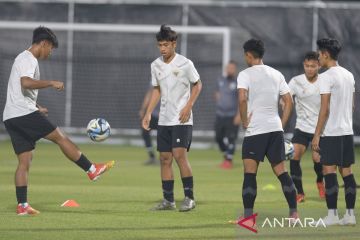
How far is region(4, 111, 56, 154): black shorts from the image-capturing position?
40.8ft

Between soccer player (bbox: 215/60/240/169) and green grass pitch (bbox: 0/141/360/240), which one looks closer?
green grass pitch (bbox: 0/141/360/240)

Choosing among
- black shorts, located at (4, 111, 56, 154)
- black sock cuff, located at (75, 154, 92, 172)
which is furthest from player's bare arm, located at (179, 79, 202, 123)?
black shorts, located at (4, 111, 56, 154)

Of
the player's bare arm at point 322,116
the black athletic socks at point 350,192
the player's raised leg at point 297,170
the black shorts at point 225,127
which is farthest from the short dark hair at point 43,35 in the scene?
the black shorts at point 225,127

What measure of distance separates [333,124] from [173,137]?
2273 millimetres

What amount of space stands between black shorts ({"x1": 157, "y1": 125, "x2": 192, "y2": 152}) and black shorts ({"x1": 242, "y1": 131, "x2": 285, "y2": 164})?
158 cm

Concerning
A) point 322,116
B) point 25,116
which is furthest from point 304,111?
point 25,116

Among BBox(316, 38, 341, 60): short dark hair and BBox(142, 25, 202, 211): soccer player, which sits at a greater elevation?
BBox(316, 38, 341, 60): short dark hair

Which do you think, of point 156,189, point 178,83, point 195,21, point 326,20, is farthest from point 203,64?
point 178,83

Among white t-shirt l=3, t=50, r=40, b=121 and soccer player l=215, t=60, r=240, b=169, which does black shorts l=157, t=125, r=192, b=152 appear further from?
soccer player l=215, t=60, r=240, b=169

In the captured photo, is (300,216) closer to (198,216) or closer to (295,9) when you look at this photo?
(198,216)

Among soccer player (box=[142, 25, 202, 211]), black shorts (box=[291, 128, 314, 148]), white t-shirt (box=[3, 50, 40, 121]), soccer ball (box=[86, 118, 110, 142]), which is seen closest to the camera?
white t-shirt (box=[3, 50, 40, 121])

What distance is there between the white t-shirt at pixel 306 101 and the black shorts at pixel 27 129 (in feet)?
12.5

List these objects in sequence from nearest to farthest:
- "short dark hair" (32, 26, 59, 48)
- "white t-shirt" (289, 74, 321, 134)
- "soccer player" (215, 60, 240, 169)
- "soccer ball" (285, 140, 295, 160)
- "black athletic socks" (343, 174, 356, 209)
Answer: "black athletic socks" (343, 174, 356, 209), "short dark hair" (32, 26, 59, 48), "soccer ball" (285, 140, 295, 160), "white t-shirt" (289, 74, 321, 134), "soccer player" (215, 60, 240, 169)

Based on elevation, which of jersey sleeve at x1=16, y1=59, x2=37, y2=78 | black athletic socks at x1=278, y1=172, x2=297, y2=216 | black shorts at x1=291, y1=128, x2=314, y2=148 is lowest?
black athletic socks at x1=278, y1=172, x2=297, y2=216
